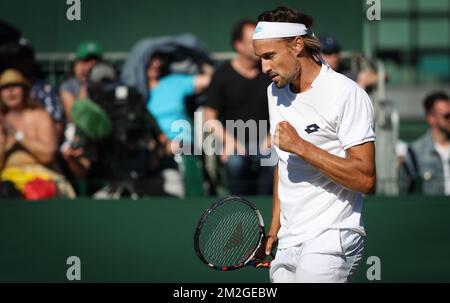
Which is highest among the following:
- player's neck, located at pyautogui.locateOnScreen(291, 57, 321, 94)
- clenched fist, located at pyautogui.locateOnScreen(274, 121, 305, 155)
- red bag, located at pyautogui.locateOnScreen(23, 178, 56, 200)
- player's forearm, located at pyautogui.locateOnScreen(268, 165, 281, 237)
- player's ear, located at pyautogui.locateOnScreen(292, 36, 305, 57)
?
player's ear, located at pyautogui.locateOnScreen(292, 36, 305, 57)

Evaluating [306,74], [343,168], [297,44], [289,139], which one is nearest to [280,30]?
[297,44]

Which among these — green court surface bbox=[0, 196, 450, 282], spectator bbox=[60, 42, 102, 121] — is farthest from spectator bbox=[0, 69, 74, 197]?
green court surface bbox=[0, 196, 450, 282]

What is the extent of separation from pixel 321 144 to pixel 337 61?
415cm

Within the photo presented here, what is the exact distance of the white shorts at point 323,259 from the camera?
5242 mm

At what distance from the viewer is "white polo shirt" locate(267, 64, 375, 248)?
520 centimetres

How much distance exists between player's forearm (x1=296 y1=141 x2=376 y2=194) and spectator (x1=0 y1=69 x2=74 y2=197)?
426 centimetres

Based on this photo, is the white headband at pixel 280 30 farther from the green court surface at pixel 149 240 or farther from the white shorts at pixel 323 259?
the green court surface at pixel 149 240

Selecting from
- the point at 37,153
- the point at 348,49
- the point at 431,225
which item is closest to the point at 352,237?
the point at 431,225

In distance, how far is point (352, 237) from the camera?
5.34 m

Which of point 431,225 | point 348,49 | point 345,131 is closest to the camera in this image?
point 345,131

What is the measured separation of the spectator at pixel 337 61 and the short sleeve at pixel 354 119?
3889 millimetres

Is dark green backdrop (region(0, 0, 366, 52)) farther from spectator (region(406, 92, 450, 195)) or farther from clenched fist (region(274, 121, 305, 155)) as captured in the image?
clenched fist (region(274, 121, 305, 155))
